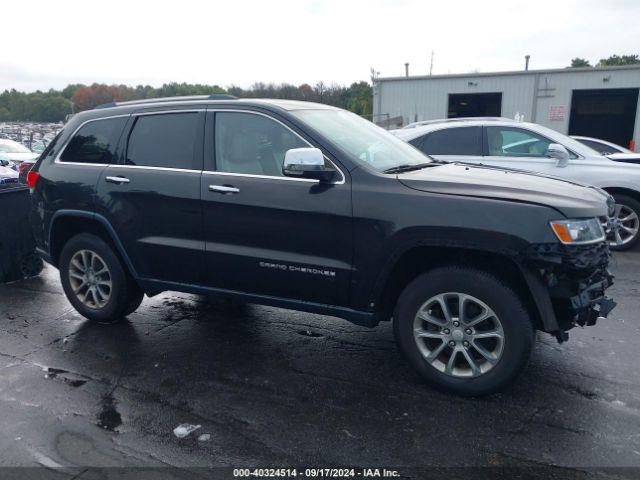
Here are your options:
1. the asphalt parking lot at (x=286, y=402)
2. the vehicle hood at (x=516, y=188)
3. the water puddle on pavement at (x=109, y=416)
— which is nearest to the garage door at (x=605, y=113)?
the asphalt parking lot at (x=286, y=402)

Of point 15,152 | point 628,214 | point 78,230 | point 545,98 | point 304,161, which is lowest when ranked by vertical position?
point 628,214

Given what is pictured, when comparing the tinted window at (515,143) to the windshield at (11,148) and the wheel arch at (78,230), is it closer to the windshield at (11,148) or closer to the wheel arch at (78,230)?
the wheel arch at (78,230)

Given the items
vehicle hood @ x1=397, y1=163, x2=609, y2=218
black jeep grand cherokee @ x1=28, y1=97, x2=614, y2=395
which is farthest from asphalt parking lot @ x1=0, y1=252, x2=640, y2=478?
vehicle hood @ x1=397, y1=163, x2=609, y2=218

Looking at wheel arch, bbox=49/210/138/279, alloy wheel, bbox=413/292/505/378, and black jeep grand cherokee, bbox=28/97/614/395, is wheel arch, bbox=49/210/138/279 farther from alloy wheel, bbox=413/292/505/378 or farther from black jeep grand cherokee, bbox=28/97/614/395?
alloy wheel, bbox=413/292/505/378

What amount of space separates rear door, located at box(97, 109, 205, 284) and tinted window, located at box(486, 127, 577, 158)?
4880 mm

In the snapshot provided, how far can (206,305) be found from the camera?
5590mm

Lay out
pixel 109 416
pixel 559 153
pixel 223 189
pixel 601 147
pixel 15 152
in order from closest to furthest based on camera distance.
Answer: pixel 109 416, pixel 223 189, pixel 559 153, pixel 601 147, pixel 15 152

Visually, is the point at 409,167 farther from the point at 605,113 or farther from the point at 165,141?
the point at 605,113

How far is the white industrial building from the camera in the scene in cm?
2103

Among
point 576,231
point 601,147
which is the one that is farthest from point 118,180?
point 601,147

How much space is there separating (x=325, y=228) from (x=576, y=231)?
1.54 m

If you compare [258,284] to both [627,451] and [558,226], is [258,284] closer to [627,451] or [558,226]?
[558,226]

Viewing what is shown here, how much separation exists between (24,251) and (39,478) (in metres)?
4.54

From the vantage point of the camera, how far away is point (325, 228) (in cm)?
379
